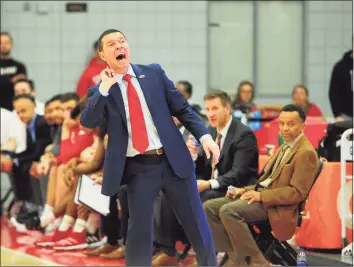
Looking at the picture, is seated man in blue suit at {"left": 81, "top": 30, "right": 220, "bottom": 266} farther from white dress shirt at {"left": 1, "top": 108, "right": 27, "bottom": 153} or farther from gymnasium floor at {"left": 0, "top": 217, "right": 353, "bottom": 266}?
white dress shirt at {"left": 1, "top": 108, "right": 27, "bottom": 153}

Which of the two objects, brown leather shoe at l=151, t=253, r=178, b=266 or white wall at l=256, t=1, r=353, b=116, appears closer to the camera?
brown leather shoe at l=151, t=253, r=178, b=266

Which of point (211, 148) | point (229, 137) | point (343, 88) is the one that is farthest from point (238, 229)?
point (343, 88)

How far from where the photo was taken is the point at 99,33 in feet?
43.0

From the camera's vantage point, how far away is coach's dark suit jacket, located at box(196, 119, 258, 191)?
265 inches

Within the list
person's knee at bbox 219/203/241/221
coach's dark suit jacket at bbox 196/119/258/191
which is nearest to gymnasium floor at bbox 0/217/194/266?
person's knee at bbox 219/203/241/221

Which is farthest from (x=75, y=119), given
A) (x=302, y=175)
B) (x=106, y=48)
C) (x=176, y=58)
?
(x=176, y=58)

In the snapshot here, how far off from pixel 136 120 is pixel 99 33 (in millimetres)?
7829

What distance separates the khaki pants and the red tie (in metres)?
1.39

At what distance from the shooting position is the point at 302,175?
641cm

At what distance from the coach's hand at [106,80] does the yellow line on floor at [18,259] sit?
2.93 meters

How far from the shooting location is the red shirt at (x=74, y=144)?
851cm

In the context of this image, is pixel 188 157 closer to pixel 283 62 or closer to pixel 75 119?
pixel 75 119

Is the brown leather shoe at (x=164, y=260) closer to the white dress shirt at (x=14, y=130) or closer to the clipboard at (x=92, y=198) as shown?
the clipboard at (x=92, y=198)

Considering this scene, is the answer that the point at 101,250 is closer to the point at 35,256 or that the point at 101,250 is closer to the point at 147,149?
the point at 35,256
